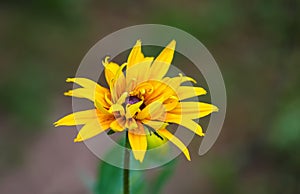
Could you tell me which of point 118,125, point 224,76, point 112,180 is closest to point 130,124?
point 118,125

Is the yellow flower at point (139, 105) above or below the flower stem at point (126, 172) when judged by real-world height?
above

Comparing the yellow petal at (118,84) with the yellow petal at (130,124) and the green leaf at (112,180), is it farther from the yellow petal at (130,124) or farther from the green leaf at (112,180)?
the green leaf at (112,180)

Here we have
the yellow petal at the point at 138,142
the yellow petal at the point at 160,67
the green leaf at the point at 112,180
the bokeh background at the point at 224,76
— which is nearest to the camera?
the yellow petal at the point at 138,142

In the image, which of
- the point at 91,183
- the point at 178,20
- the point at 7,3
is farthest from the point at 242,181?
the point at 7,3

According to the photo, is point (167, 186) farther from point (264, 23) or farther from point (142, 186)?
point (142, 186)

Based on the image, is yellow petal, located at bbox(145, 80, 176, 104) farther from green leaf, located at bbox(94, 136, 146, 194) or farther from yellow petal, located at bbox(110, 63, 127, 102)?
green leaf, located at bbox(94, 136, 146, 194)

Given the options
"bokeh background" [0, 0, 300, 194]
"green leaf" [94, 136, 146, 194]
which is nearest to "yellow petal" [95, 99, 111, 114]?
"green leaf" [94, 136, 146, 194]

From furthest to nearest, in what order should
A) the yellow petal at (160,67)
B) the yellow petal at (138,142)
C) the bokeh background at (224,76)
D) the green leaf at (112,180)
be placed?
the bokeh background at (224,76) → the green leaf at (112,180) → the yellow petal at (160,67) → the yellow petal at (138,142)

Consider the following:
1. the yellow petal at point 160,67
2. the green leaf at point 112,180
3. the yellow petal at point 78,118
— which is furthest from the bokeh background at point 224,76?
the yellow petal at point 78,118
